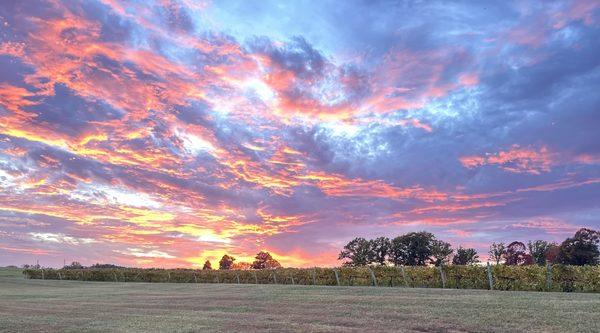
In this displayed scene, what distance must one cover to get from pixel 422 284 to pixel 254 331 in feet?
115

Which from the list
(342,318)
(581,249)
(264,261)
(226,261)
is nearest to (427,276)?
(342,318)

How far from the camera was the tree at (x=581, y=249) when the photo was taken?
81125 millimetres

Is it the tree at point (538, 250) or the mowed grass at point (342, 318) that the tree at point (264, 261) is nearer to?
the tree at point (538, 250)

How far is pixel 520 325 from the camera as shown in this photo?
17.1 meters

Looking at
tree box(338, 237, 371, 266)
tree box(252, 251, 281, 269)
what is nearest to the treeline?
tree box(338, 237, 371, 266)

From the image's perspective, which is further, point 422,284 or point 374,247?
point 374,247

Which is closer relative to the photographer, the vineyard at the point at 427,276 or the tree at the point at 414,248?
the vineyard at the point at 427,276

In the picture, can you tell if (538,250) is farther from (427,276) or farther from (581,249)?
(427,276)

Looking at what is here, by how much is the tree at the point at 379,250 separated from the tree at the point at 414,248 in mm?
2423

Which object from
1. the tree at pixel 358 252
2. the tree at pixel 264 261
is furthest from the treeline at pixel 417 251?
the tree at pixel 264 261

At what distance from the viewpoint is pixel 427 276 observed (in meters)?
48.2

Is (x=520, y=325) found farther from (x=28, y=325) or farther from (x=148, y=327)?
(x=28, y=325)

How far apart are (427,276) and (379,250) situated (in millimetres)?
66262

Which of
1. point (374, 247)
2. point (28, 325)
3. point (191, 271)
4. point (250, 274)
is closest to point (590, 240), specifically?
point (374, 247)
